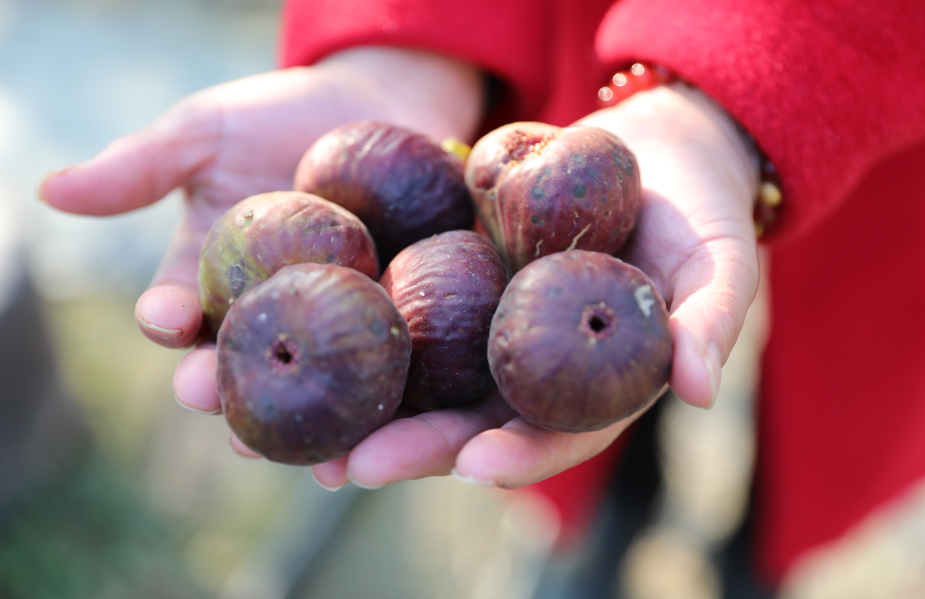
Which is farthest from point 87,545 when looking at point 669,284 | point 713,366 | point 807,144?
point 807,144

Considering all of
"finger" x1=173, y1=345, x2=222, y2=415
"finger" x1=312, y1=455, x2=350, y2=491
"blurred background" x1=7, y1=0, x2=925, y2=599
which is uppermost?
"finger" x1=173, y1=345, x2=222, y2=415

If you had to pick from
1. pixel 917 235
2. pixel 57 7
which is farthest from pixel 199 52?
pixel 917 235

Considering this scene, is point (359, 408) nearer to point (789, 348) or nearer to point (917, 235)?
point (789, 348)

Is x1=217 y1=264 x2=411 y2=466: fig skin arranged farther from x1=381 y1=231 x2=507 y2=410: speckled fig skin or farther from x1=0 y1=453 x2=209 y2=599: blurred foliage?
x1=0 y1=453 x2=209 y2=599: blurred foliage

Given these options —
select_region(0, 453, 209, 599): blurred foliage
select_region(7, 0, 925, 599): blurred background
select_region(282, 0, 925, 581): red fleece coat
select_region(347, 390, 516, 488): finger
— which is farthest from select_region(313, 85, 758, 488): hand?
select_region(0, 453, 209, 599): blurred foliage

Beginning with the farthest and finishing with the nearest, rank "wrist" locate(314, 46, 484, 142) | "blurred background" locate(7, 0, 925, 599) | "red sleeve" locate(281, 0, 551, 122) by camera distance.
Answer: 1. "blurred background" locate(7, 0, 925, 599)
2. "wrist" locate(314, 46, 484, 142)
3. "red sleeve" locate(281, 0, 551, 122)

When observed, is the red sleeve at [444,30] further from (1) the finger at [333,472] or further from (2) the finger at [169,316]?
(1) the finger at [333,472]
